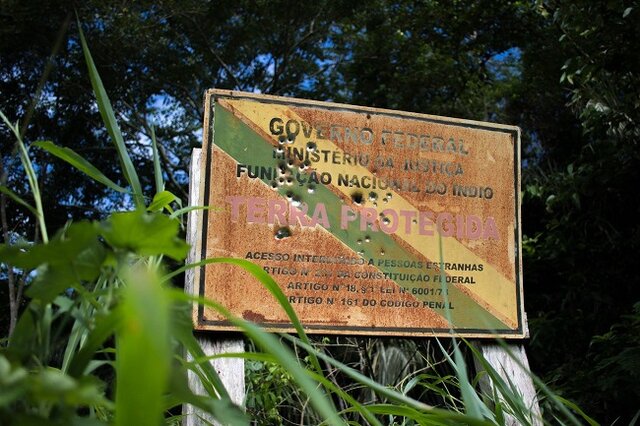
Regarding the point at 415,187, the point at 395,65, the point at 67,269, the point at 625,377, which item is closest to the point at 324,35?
the point at 395,65

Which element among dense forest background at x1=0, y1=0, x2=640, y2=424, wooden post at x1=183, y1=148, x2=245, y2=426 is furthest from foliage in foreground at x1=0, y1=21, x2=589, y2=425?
dense forest background at x1=0, y1=0, x2=640, y2=424

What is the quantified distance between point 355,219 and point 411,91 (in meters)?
6.25

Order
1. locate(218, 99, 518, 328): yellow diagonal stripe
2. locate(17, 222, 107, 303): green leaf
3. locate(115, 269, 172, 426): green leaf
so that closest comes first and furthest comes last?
locate(115, 269, 172, 426): green leaf, locate(17, 222, 107, 303): green leaf, locate(218, 99, 518, 328): yellow diagonal stripe

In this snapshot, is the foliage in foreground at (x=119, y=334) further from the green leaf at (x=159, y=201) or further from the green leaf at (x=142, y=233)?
the green leaf at (x=159, y=201)

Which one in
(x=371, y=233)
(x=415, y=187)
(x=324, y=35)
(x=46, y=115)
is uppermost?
(x=324, y=35)

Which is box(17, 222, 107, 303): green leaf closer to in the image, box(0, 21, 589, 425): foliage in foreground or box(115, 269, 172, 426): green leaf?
box(0, 21, 589, 425): foliage in foreground

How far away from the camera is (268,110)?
2.10 metres

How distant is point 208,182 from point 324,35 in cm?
785

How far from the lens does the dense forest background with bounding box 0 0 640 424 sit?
4176 mm

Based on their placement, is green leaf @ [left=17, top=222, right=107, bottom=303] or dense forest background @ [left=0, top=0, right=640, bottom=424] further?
dense forest background @ [left=0, top=0, right=640, bottom=424]

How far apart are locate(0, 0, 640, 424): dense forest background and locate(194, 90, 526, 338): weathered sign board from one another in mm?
1553

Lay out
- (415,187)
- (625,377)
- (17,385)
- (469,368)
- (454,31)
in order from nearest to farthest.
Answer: (17,385) → (415,187) → (469,368) → (625,377) → (454,31)

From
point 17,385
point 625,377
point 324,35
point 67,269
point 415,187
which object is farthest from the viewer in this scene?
point 324,35

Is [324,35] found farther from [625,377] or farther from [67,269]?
[67,269]
